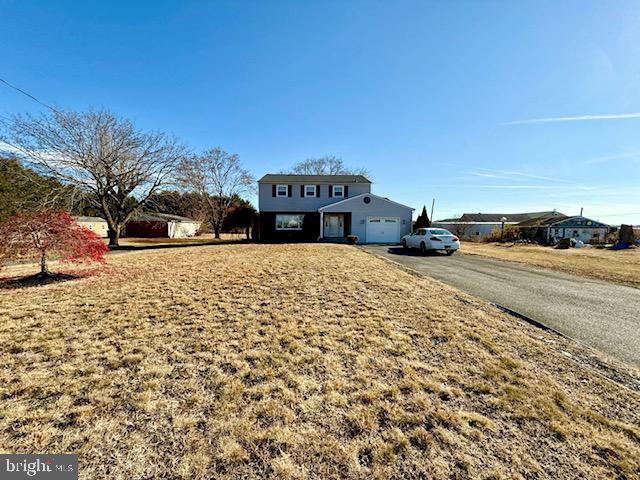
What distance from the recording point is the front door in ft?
78.0

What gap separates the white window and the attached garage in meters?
2.19

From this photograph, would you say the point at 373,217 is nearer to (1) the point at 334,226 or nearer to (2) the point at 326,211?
(1) the point at 334,226

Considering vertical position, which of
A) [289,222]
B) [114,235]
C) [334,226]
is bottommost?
[114,235]

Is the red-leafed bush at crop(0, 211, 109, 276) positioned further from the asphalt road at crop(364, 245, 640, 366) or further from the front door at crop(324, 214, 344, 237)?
the front door at crop(324, 214, 344, 237)

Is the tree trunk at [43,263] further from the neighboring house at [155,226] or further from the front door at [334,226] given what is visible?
the neighboring house at [155,226]

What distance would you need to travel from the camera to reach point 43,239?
717cm

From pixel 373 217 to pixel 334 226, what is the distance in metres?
3.54

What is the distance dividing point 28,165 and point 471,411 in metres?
22.8

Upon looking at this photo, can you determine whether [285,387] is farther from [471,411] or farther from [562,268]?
[562,268]

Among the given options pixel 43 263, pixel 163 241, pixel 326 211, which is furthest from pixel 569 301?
pixel 163 241

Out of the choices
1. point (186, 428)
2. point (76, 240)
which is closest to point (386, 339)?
point (186, 428)

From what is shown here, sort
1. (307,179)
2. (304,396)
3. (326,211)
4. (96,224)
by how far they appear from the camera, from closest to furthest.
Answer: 1. (304,396)
2. (326,211)
3. (307,179)
4. (96,224)

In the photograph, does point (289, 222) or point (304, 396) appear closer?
point (304, 396)
